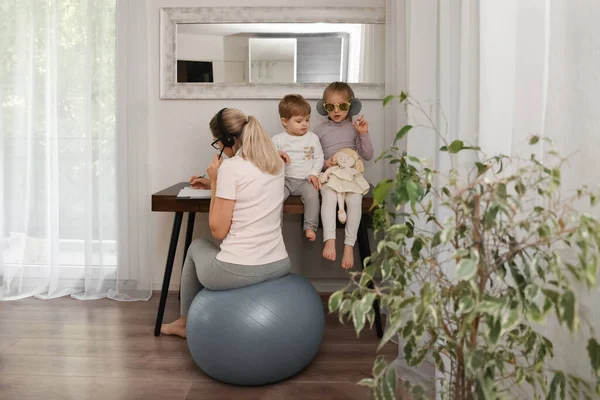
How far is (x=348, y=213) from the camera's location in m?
2.71

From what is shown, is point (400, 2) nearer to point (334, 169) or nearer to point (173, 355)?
point (334, 169)

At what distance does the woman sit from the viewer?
2303 millimetres

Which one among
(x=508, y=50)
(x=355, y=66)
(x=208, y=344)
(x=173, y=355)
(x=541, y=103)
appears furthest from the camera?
(x=355, y=66)

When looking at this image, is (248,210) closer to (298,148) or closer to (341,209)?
(341,209)

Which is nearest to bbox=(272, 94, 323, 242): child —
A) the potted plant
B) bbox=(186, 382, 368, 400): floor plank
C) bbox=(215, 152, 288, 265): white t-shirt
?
bbox=(215, 152, 288, 265): white t-shirt

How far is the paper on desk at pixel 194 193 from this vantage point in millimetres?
2770

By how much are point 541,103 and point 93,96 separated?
8.50 feet

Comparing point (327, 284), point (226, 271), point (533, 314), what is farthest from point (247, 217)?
point (533, 314)

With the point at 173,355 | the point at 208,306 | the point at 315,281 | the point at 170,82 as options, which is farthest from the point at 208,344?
the point at 170,82

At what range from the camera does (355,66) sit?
3248mm

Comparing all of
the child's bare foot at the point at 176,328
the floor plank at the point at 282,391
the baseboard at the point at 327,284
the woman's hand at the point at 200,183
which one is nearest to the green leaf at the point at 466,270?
the floor plank at the point at 282,391

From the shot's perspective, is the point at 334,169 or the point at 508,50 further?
the point at 334,169

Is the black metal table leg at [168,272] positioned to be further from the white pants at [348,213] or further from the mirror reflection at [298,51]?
the mirror reflection at [298,51]

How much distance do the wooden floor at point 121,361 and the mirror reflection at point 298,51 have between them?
4.35 feet
